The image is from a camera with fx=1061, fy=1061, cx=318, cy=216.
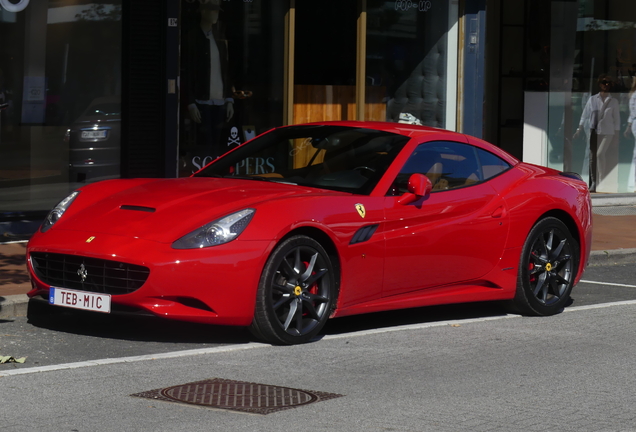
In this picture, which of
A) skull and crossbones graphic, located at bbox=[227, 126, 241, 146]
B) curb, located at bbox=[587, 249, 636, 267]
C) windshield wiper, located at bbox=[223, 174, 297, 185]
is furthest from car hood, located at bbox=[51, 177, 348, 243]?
skull and crossbones graphic, located at bbox=[227, 126, 241, 146]

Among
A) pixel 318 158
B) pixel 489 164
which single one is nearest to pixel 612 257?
pixel 489 164

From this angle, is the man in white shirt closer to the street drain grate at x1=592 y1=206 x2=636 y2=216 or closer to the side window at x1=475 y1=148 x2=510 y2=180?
the street drain grate at x1=592 y1=206 x2=636 y2=216

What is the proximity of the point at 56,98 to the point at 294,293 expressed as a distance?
22.4 ft

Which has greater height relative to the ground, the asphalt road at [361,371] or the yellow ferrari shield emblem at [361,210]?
the yellow ferrari shield emblem at [361,210]

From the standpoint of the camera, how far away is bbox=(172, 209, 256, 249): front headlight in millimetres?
6473

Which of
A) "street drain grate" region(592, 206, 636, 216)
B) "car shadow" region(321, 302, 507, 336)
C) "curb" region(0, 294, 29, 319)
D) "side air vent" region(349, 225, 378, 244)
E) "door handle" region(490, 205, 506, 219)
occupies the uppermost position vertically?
"door handle" region(490, 205, 506, 219)

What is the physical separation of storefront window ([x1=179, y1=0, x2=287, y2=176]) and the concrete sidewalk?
10.8ft

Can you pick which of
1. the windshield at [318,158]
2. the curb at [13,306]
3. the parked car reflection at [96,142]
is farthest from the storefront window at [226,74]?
the curb at [13,306]

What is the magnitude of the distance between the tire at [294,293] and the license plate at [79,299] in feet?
3.08

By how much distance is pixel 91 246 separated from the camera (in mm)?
6613

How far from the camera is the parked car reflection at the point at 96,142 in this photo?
42.4 ft

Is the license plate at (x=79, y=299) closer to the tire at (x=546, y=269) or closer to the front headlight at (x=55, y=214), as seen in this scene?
the front headlight at (x=55, y=214)

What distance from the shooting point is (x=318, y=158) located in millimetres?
7793

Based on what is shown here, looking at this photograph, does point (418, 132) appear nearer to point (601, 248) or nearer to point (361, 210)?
point (361, 210)
